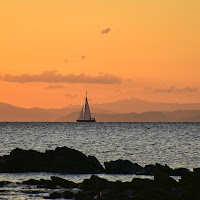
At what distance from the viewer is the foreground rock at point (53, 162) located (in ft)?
178

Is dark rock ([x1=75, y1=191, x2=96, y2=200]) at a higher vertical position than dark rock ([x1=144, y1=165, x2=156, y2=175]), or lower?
lower

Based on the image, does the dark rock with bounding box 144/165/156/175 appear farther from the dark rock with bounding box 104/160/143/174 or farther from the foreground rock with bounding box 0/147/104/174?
the foreground rock with bounding box 0/147/104/174

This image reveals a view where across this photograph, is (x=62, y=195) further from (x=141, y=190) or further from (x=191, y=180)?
(x=191, y=180)

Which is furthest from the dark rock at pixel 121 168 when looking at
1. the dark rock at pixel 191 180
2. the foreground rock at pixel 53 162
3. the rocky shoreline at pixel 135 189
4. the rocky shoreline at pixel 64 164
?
the dark rock at pixel 191 180

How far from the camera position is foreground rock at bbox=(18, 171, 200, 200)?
33.5 m

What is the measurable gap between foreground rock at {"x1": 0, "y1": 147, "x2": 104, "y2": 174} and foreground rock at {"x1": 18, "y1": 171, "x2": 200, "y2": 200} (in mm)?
14358

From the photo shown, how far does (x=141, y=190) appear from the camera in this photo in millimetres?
34469

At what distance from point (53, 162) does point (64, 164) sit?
1.49m

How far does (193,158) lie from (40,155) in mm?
26558

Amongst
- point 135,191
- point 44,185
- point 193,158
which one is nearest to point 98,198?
point 135,191

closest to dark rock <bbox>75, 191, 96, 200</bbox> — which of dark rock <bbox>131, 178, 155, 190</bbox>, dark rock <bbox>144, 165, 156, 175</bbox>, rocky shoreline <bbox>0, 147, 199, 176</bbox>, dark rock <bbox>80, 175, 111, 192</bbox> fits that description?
dark rock <bbox>80, 175, 111, 192</bbox>

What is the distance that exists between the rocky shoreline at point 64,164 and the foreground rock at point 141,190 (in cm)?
1413

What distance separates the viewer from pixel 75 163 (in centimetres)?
5462

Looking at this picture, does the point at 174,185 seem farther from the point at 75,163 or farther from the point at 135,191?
the point at 75,163
